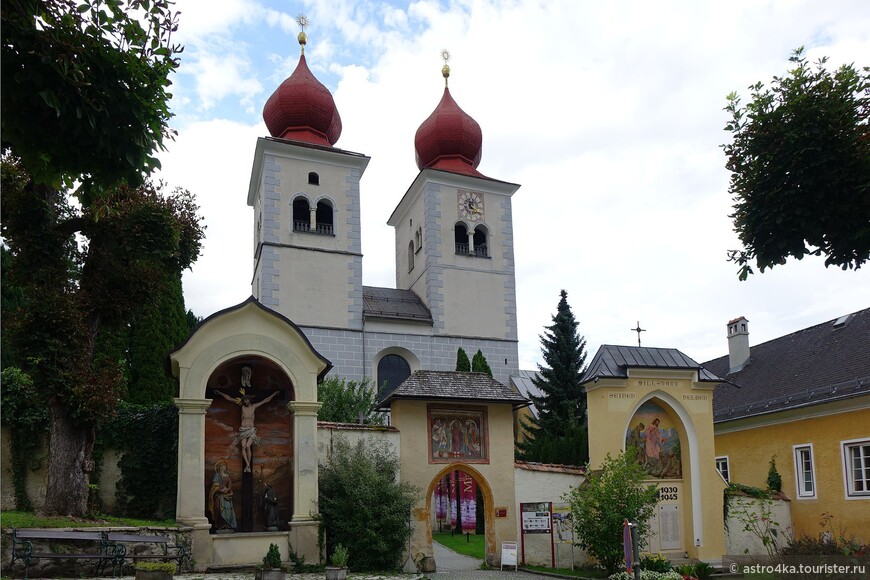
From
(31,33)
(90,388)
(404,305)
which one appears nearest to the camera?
(31,33)

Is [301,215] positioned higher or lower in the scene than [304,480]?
higher

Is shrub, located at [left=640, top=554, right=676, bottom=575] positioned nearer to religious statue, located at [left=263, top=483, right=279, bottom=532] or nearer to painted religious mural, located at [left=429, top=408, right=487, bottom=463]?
painted religious mural, located at [left=429, top=408, right=487, bottom=463]

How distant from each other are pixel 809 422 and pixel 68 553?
67.5ft

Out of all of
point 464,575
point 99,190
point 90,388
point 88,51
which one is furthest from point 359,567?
point 88,51

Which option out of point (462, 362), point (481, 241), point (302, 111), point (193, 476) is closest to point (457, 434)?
point (193, 476)

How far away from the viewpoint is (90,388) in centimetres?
1777

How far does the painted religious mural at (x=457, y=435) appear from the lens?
839 inches

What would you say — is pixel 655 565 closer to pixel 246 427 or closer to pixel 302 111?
pixel 246 427

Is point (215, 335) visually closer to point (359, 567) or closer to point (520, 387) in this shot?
point (359, 567)

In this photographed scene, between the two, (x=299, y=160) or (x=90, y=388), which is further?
(x=299, y=160)

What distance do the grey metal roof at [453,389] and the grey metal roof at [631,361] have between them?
93.2 inches

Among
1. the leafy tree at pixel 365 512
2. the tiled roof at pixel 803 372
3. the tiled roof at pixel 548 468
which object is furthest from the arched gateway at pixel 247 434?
the tiled roof at pixel 803 372

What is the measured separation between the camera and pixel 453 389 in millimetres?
21656

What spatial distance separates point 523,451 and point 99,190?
27.8 m
